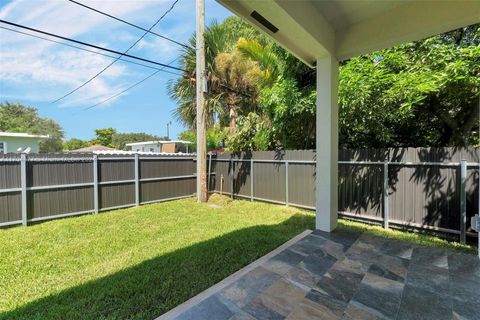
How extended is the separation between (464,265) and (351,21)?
3106 millimetres

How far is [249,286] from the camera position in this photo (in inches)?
87.3

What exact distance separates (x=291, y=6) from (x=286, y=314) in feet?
8.84

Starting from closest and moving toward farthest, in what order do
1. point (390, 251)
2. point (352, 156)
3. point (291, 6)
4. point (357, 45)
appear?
point (291, 6), point (390, 251), point (357, 45), point (352, 156)

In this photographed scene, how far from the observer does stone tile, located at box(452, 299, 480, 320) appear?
177cm

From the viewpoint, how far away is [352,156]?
4758 millimetres

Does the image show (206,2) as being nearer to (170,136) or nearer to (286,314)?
(286,314)

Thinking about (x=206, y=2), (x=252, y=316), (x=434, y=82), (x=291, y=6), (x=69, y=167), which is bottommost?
(x=252, y=316)

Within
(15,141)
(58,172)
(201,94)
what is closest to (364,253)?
(201,94)

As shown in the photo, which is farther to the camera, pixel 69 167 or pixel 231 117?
pixel 231 117

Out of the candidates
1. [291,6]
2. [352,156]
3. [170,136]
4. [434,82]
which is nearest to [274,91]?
[352,156]

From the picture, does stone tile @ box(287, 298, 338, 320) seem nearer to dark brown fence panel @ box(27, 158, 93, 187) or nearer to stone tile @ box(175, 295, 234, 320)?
stone tile @ box(175, 295, 234, 320)

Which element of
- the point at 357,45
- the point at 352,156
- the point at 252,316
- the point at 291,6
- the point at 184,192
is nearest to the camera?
the point at 252,316

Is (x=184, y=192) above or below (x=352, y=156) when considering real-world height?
below

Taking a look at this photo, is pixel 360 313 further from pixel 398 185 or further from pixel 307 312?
pixel 398 185
